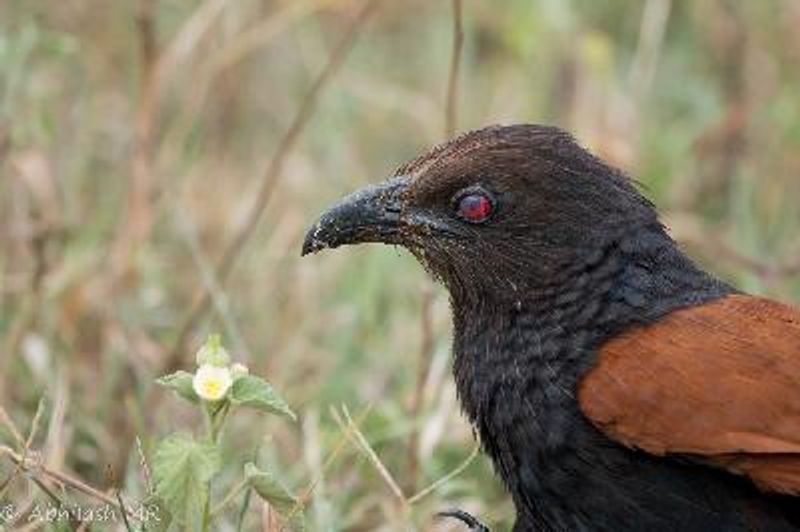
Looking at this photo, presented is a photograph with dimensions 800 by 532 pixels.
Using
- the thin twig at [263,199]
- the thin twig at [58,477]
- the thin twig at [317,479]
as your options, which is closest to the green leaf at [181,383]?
the thin twig at [317,479]

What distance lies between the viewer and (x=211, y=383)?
3.35 m

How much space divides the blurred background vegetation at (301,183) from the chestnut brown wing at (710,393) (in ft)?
3.31

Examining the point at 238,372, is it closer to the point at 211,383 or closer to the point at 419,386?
the point at 211,383

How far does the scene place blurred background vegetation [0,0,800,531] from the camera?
16.0ft

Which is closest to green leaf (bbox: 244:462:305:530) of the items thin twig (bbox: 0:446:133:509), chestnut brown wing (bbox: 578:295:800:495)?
thin twig (bbox: 0:446:133:509)

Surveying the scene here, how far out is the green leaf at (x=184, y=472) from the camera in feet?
10.7

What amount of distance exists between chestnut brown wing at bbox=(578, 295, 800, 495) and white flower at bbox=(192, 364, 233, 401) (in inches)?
28.9

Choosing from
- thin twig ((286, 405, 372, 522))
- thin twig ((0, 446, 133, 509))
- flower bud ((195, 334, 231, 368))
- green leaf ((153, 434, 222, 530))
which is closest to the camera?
green leaf ((153, 434, 222, 530))

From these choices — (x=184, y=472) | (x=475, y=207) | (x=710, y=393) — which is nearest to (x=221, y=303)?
(x=475, y=207)

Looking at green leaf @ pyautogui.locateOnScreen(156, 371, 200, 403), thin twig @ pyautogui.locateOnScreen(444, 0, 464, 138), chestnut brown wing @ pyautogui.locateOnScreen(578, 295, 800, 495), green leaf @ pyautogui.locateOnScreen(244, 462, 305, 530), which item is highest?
thin twig @ pyautogui.locateOnScreen(444, 0, 464, 138)

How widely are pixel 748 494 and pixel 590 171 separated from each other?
81cm

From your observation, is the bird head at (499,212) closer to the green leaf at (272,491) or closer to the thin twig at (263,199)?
the green leaf at (272,491)

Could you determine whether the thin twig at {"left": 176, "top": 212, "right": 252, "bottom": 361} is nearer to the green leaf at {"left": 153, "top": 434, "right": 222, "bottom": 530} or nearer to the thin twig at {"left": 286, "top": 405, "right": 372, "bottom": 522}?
the thin twig at {"left": 286, "top": 405, "right": 372, "bottom": 522}

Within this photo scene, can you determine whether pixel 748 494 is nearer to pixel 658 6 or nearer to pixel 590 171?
pixel 590 171
